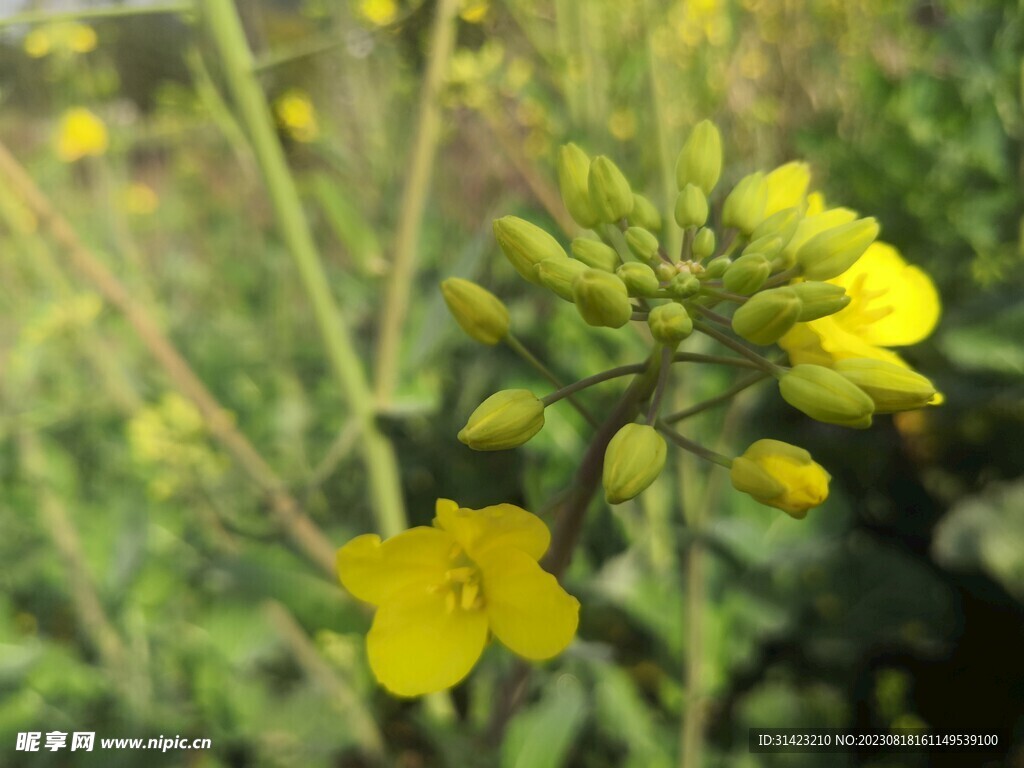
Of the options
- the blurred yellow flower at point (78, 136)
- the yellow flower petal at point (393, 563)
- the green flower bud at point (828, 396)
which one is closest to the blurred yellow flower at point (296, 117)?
the blurred yellow flower at point (78, 136)

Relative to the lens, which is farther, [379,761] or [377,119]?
[377,119]

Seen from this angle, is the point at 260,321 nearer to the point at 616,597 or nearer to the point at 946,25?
the point at 616,597

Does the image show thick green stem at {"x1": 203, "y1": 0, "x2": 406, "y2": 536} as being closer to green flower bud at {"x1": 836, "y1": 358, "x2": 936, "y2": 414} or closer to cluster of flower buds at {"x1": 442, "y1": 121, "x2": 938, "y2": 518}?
cluster of flower buds at {"x1": 442, "y1": 121, "x2": 938, "y2": 518}

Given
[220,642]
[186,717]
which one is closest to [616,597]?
[220,642]

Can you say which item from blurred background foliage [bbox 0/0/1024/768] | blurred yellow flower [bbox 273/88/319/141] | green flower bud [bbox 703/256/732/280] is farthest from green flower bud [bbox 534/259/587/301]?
blurred yellow flower [bbox 273/88/319/141]
